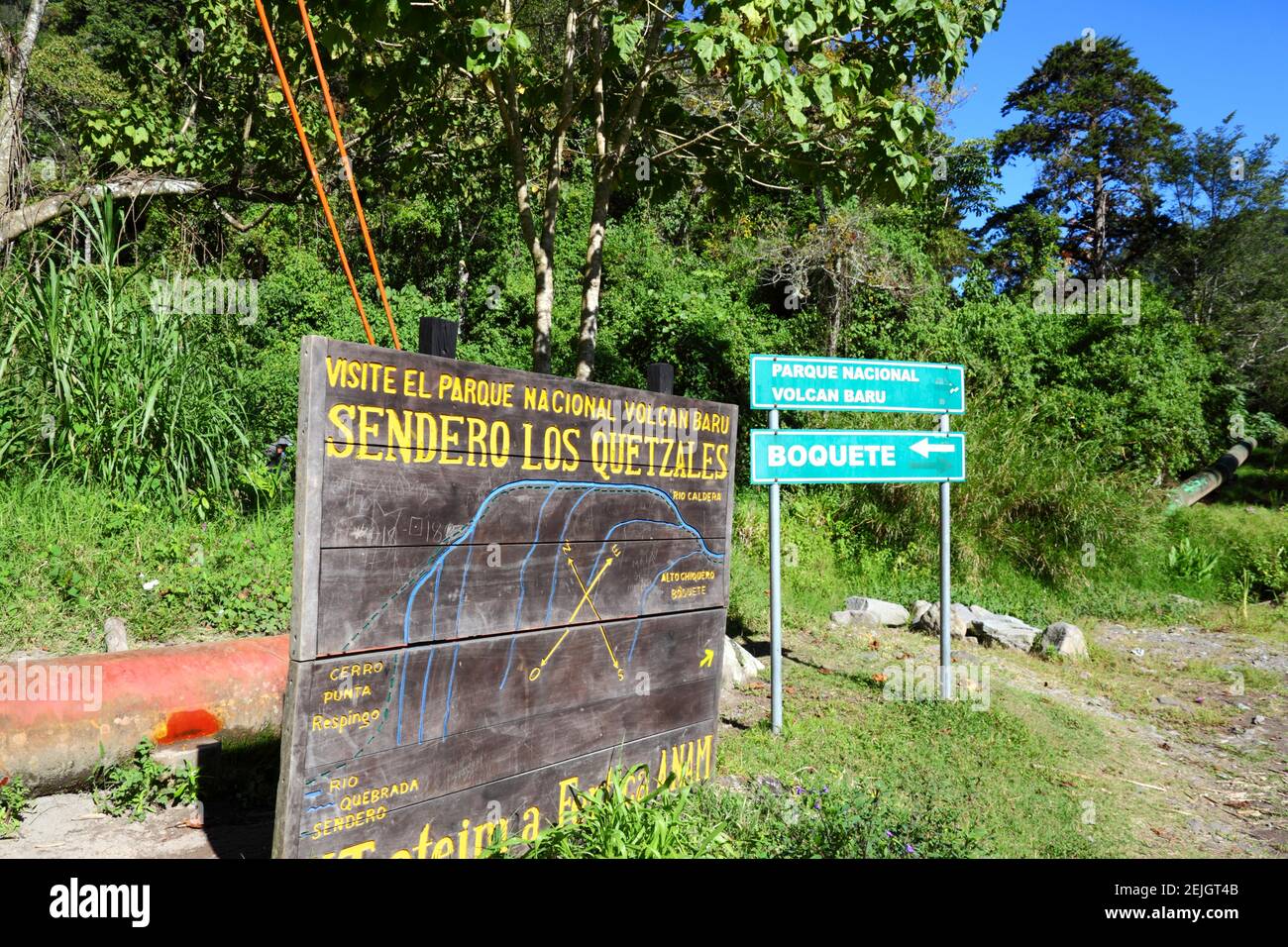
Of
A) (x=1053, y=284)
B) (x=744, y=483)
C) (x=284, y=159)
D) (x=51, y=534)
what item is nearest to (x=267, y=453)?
(x=51, y=534)

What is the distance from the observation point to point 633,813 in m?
3.60

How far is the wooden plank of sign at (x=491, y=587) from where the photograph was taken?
2957 millimetres

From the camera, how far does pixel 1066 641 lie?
342 inches

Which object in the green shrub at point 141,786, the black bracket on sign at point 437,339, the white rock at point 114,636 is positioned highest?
the black bracket on sign at point 437,339

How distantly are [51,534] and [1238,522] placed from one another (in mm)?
14604

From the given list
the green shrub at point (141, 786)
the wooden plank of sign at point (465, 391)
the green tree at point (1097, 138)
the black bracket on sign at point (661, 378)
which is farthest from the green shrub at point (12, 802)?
the green tree at point (1097, 138)

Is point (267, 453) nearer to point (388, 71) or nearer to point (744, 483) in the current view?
point (388, 71)

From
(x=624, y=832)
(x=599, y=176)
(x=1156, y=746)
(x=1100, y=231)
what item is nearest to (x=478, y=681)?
(x=624, y=832)

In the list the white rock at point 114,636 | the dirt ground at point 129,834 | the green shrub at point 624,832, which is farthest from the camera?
the white rock at point 114,636

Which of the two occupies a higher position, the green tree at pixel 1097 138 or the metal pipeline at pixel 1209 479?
the green tree at pixel 1097 138

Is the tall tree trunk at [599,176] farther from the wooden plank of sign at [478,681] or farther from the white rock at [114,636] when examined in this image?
the white rock at [114,636]

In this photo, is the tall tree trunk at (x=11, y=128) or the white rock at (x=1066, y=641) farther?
the white rock at (x=1066, y=641)

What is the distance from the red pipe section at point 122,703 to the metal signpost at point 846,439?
3.11 m

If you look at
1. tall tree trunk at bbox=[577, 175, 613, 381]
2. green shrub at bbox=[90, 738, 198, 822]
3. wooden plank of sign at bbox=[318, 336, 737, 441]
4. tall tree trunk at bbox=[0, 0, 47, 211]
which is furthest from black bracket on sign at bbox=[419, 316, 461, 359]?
tall tree trunk at bbox=[0, 0, 47, 211]
